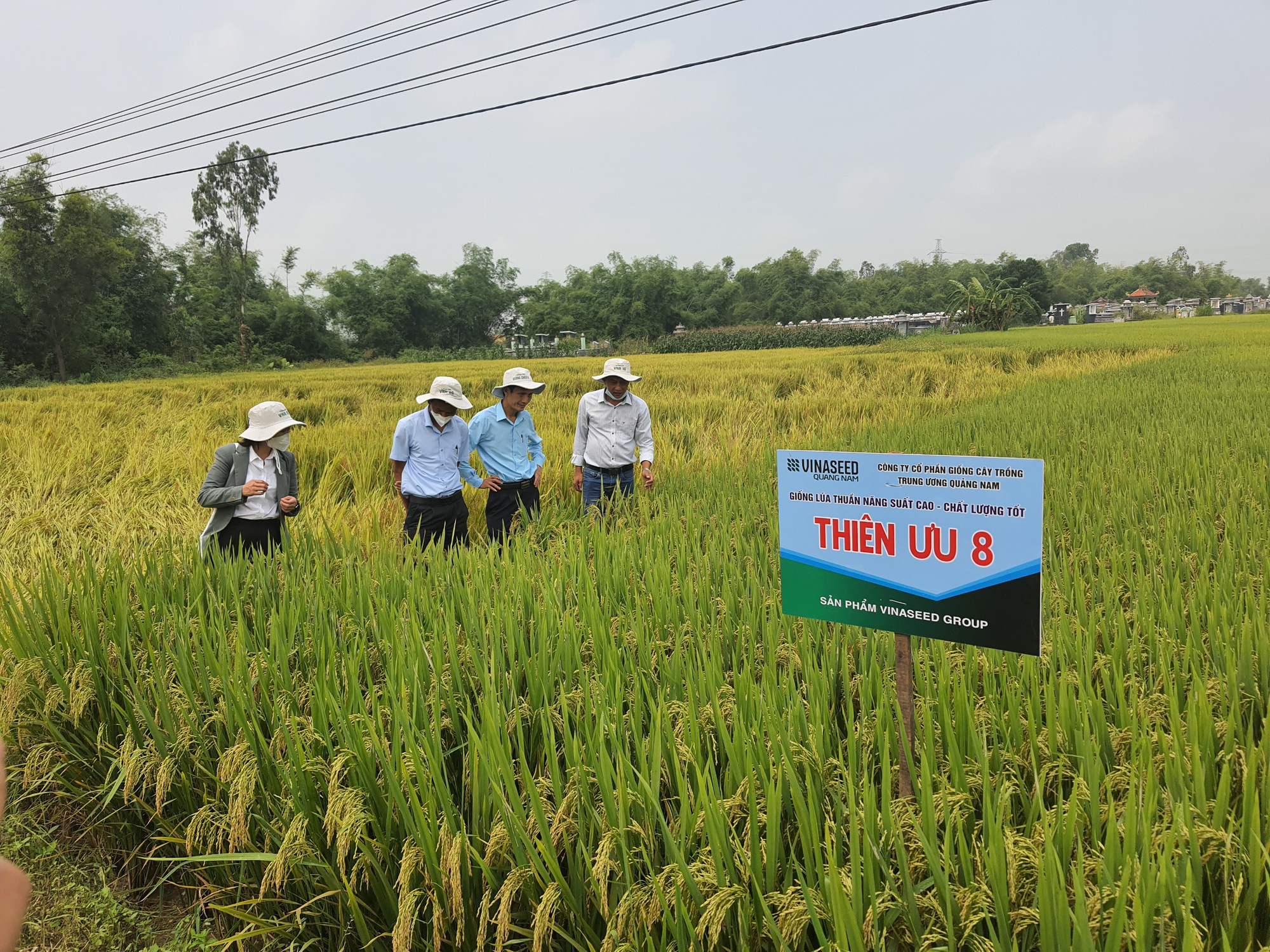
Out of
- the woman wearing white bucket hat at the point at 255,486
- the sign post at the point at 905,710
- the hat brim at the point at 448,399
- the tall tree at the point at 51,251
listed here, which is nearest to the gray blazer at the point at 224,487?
the woman wearing white bucket hat at the point at 255,486

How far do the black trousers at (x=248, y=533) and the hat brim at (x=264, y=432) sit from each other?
442 mm

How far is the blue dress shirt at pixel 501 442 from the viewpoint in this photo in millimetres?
4934

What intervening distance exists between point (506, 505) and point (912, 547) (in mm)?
3750

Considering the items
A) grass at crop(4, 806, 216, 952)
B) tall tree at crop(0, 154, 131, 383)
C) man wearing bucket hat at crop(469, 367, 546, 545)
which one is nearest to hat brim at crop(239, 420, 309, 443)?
man wearing bucket hat at crop(469, 367, 546, 545)

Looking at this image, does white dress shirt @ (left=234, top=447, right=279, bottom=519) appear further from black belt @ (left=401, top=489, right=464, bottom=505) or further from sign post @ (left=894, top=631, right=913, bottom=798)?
sign post @ (left=894, top=631, right=913, bottom=798)

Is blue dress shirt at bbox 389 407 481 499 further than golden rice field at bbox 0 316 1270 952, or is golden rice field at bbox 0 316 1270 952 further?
blue dress shirt at bbox 389 407 481 499

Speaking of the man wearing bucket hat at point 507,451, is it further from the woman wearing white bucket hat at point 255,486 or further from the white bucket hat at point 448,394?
the woman wearing white bucket hat at point 255,486

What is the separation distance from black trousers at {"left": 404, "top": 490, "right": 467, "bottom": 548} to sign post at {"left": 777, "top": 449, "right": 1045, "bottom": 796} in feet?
10.3

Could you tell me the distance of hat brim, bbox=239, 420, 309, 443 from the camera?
3.77 metres

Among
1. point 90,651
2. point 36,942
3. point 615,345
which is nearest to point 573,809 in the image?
point 36,942

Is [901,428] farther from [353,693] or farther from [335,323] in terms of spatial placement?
[335,323]

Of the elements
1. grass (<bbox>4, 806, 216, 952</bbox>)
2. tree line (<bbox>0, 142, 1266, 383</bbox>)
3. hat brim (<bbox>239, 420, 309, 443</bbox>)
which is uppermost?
tree line (<bbox>0, 142, 1266, 383</bbox>)

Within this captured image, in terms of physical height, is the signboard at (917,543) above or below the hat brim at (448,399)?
below

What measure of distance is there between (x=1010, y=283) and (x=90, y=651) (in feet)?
229
